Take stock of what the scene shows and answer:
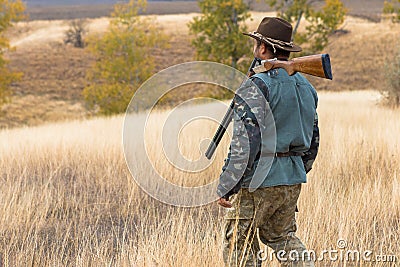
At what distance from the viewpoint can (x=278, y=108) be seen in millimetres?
3023

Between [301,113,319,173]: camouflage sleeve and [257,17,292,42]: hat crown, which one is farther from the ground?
[257,17,292,42]: hat crown

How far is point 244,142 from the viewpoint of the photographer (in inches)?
115

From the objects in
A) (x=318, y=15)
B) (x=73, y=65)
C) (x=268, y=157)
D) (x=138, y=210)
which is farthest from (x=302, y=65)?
(x=73, y=65)

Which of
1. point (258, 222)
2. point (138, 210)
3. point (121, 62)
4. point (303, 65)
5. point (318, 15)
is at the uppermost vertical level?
point (318, 15)

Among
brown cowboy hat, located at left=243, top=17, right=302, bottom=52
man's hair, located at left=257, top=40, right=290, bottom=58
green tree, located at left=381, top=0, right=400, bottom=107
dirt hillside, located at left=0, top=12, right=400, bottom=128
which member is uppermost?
brown cowboy hat, located at left=243, top=17, right=302, bottom=52

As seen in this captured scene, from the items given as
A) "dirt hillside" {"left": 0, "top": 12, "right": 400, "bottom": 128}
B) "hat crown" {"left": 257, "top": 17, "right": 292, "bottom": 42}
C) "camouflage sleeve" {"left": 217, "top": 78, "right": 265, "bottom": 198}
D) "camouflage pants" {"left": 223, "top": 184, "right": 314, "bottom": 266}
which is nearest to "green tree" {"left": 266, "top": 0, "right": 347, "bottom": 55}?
"dirt hillside" {"left": 0, "top": 12, "right": 400, "bottom": 128}

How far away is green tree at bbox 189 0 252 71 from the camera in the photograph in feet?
79.0

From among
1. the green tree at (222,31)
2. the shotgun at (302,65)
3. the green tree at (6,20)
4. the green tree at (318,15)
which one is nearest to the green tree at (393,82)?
the green tree at (318,15)

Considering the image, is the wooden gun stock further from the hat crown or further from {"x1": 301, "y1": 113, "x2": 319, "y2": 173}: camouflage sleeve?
{"x1": 301, "y1": 113, "x2": 319, "y2": 173}: camouflage sleeve

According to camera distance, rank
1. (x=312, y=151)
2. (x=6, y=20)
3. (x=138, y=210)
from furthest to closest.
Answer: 1. (x=6, y=20)
2. (x=138, y=210)
3. (x=312, y=151)

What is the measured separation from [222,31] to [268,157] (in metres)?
22.5

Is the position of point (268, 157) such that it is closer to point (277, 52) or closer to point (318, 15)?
point (277, 52)

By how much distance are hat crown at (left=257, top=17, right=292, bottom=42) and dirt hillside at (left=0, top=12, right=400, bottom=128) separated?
93.7 ft

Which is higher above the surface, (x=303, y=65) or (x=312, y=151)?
(x=303, y=65)
